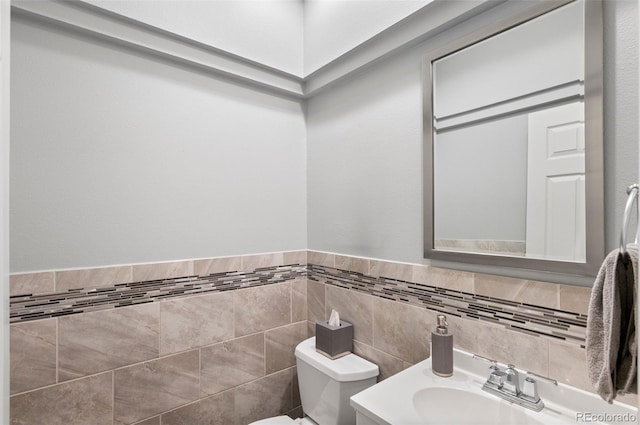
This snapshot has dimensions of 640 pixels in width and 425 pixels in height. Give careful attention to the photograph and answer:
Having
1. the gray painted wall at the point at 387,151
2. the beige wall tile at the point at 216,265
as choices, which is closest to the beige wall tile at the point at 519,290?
the gray painted wall at the point at 387,151

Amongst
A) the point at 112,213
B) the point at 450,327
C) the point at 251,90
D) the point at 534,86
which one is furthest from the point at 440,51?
the point at 112,213

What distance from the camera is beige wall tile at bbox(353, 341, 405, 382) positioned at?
142 cm

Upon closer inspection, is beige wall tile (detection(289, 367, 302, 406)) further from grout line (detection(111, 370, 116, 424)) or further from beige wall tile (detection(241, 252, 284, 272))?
grout line (detection(111, 370, 116, 424))

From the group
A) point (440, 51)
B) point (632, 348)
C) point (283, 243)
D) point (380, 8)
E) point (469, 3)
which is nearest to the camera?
point (632, 348)

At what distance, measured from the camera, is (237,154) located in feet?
5.51

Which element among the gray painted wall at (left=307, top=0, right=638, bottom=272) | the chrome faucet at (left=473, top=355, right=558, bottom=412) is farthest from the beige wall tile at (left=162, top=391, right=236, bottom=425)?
the chrome faucet at (left=473, top=355, right=558, bottom=412)

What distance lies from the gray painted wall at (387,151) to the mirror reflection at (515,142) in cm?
7

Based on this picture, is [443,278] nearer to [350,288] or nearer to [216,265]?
[350,288]

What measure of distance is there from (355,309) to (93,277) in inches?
46.2

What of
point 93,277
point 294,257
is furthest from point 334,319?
point 93,277

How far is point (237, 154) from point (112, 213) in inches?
25.3

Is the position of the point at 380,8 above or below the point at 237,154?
above

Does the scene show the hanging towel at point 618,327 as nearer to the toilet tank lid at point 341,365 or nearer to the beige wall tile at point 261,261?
the toilet tank lid at point 341,365

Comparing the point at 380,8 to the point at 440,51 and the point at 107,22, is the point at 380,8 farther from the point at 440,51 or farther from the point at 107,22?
the point at 107,22
